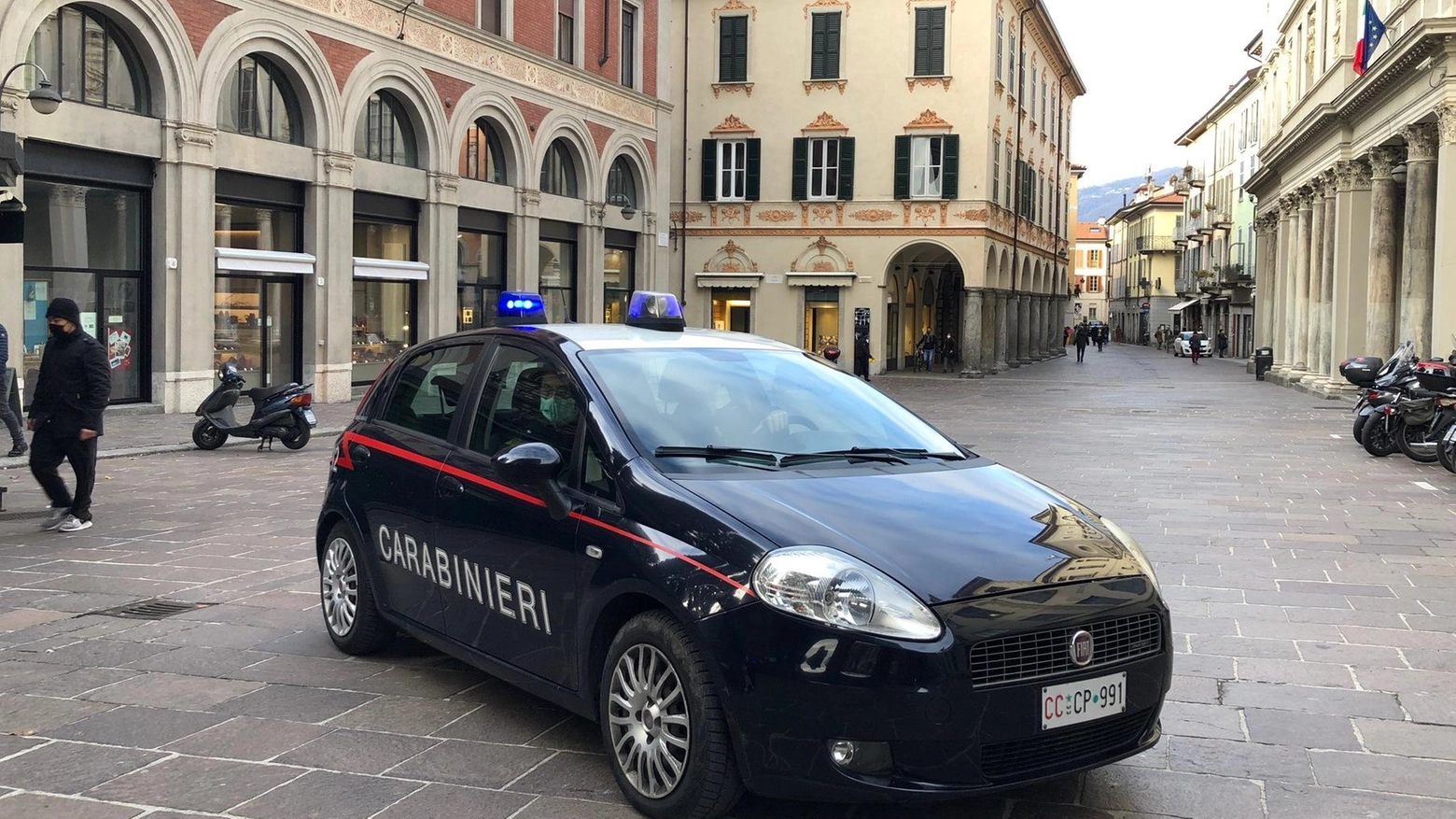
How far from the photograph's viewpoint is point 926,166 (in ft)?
136

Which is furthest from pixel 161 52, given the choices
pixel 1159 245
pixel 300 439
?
pixel 1159 245

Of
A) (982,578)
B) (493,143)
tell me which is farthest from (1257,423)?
(982,578)

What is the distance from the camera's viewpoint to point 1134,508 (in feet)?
40.0

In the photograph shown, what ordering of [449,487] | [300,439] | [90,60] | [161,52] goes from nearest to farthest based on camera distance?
[449,487] < [300,439] < [90,60] < [161,52]

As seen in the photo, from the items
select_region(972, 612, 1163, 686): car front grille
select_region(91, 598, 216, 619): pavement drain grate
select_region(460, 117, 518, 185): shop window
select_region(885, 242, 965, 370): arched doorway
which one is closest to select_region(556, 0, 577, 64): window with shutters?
select_region(460, 117, 518, 185): shop window

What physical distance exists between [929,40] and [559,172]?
13.4m

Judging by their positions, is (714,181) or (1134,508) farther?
(714,181)

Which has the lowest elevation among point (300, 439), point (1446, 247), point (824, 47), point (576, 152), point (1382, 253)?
point (300, 439)

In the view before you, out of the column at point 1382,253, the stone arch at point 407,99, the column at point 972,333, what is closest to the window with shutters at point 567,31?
the stone arch at point 407,99

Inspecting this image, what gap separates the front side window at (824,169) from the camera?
42031mm

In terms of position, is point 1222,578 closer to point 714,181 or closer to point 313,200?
point 313,200

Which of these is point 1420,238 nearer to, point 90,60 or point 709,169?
point 709,169

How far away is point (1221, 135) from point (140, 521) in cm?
8234

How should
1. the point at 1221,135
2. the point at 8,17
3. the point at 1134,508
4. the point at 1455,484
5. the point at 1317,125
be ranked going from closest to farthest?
the point at 1134,508 → the point at 1455,484 → the point at 8,17 → the point at 1317,125 → the point at 1221,135
